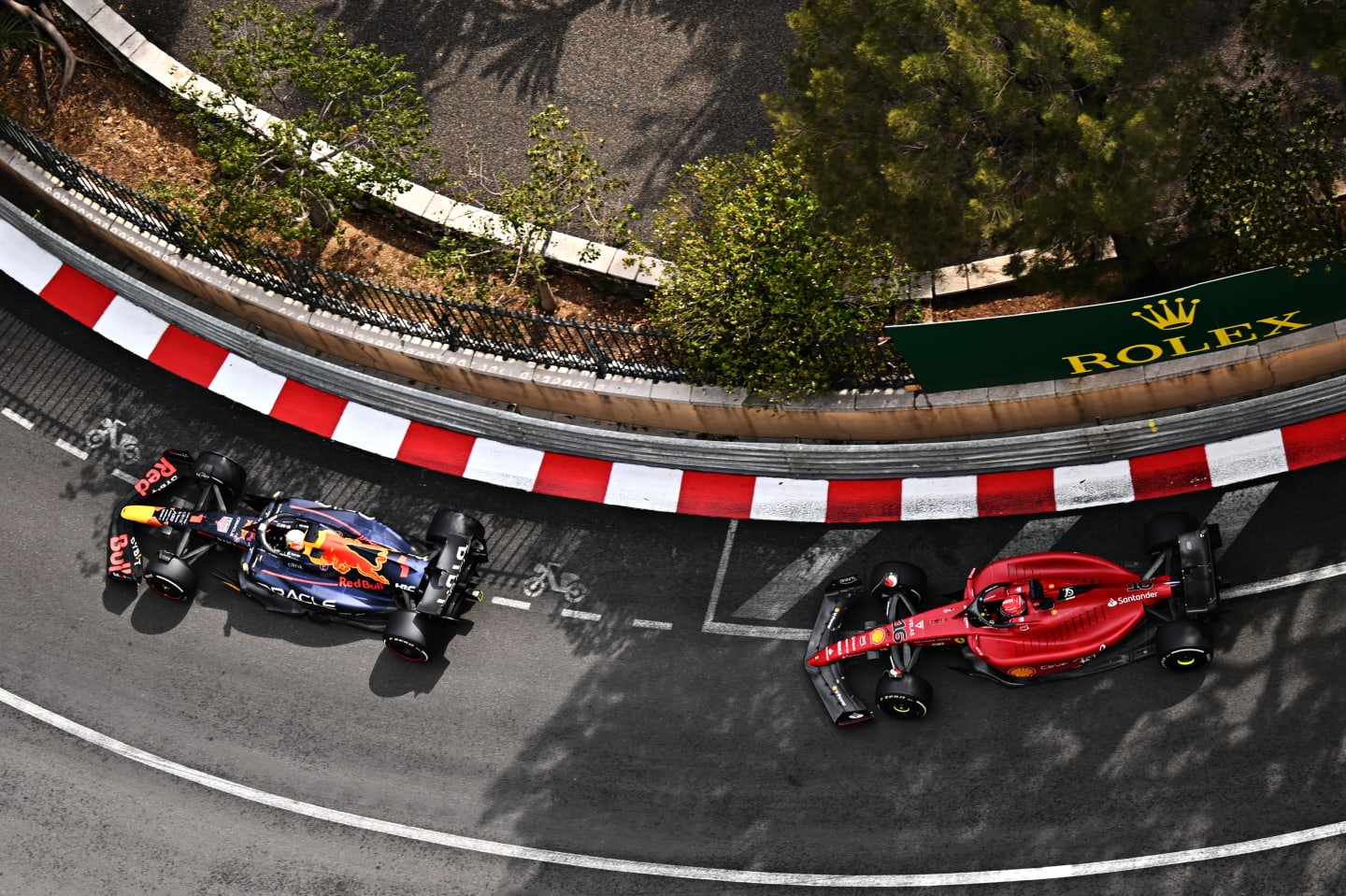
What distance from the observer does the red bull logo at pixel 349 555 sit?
1972 cm

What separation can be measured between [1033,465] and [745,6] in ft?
27.2

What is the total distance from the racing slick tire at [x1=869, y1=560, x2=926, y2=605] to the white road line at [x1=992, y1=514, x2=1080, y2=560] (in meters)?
1.14

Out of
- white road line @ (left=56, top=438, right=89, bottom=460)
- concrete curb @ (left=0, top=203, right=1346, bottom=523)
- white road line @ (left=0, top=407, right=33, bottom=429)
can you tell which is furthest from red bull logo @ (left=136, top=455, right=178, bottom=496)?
white road line @ (left=0, top=407, right=33, bottom=429)

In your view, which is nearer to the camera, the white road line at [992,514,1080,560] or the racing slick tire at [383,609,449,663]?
the white road line at [992,514,1080,560]

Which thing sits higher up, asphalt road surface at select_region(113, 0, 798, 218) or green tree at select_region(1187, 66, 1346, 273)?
asphalt road surface at select_region(113, 0, 798, 218)

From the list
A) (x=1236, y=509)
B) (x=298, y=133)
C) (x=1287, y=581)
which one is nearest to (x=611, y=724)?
(x=1236, y=509)

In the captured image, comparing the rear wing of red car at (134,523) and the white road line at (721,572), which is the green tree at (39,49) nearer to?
the rear wing of red car at (134,523)

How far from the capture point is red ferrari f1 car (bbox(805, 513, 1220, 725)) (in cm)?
1778

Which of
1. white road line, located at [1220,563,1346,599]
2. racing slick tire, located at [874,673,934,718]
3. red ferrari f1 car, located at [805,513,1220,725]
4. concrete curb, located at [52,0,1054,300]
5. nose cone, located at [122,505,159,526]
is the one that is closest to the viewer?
red ferrari f1 car, located at [805,513,1220,725]

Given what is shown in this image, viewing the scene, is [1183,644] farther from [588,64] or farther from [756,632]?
[588,64]

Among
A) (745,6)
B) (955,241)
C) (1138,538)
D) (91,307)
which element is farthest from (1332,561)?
(91,307)

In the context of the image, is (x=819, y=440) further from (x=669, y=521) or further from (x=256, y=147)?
(x=256, y=147)

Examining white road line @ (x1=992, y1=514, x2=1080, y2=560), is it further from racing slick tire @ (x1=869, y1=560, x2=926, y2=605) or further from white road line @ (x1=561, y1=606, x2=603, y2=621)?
white road line @ (x1=561, y1=606, x2=603, y2=621)

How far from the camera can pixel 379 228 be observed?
72.1 ft
